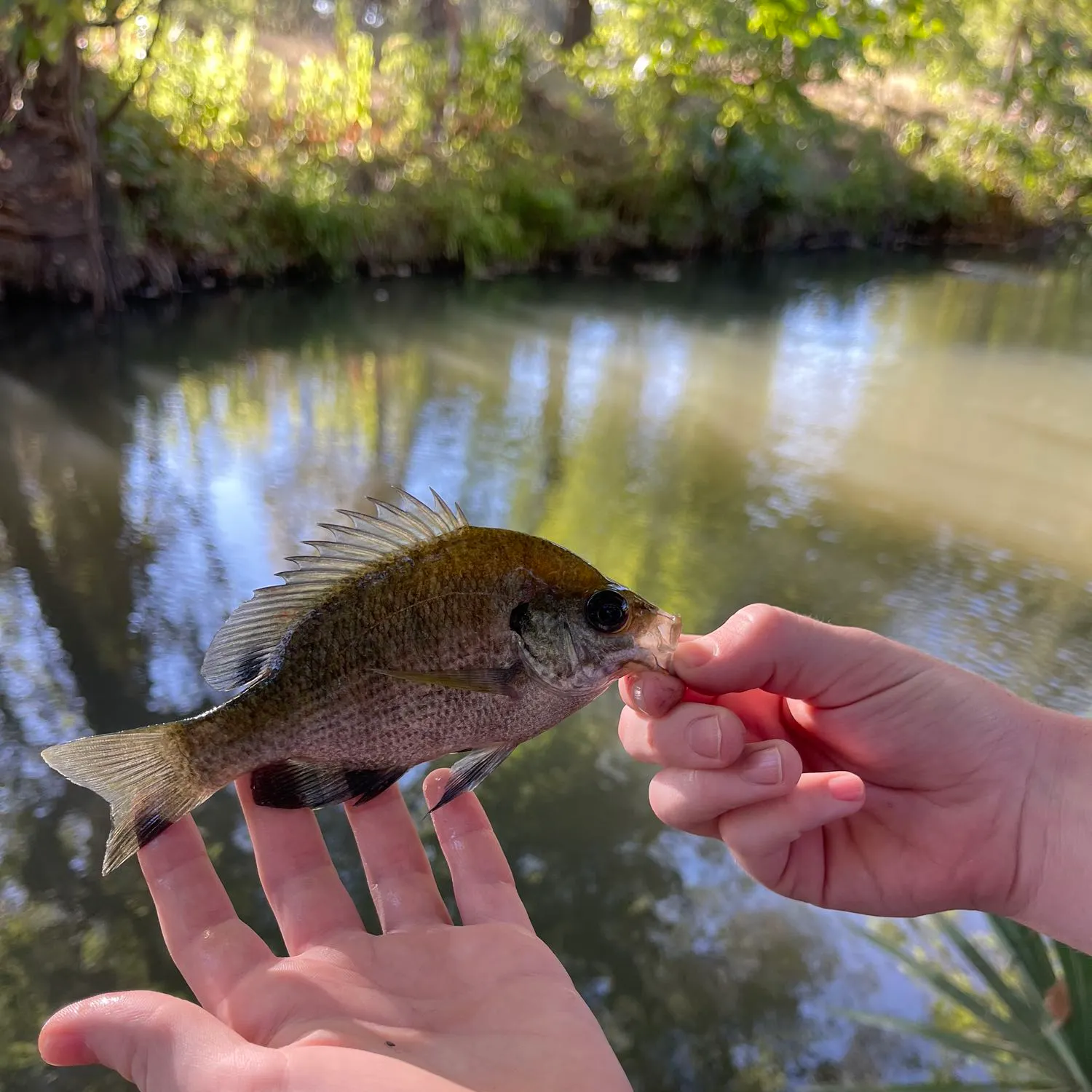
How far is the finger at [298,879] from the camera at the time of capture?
1.71 meters

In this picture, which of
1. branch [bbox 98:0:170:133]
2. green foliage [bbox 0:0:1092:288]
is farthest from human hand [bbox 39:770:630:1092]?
branch [bbox 98:0:170:133]

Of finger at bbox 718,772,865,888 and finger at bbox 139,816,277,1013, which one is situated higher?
finger at bbox 718,772,865,888

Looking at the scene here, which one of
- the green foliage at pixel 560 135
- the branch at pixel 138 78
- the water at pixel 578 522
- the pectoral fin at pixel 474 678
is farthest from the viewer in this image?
the green foliage at pixel 560 135

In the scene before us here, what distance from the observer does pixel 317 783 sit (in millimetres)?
1529

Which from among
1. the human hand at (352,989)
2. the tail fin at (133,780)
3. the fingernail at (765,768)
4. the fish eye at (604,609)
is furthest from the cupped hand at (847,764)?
the tail fin at (133,780)

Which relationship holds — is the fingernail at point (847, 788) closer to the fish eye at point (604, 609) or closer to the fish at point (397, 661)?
the fish at point (397, 661)

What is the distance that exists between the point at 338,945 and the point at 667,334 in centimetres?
953

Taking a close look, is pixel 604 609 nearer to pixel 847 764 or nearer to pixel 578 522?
pixel 847 764

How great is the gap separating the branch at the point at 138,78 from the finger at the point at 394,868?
25.8ft

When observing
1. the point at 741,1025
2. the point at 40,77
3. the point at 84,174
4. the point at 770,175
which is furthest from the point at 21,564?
the point at 770,175

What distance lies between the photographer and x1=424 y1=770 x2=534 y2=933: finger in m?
Result: 1.79

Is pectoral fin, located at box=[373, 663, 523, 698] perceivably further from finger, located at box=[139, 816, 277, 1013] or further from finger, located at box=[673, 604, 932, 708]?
finger, located at box=[139, 816, 277, 1013]

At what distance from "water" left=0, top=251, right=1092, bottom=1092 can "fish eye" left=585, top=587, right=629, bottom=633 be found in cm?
173

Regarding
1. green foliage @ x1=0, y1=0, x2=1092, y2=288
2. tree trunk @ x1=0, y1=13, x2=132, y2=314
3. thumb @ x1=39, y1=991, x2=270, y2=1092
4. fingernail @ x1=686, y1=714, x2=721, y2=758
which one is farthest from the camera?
green foliage @ x1=0, y1=0, x2=1092, y2=288
